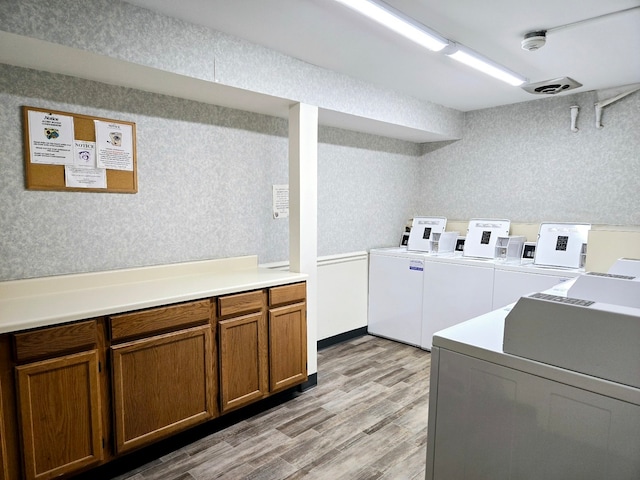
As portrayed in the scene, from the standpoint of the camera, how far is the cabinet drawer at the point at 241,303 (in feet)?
7.60

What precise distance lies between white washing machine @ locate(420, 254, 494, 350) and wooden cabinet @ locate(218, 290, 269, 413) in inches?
70.9

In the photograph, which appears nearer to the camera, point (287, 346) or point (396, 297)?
point (287, 346)

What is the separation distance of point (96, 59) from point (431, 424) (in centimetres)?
227

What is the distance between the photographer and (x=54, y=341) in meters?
1.74

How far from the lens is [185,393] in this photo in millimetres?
2180

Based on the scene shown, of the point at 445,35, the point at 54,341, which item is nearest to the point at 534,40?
the point at 445,35

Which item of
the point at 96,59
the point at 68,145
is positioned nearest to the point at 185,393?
the point at 68,145

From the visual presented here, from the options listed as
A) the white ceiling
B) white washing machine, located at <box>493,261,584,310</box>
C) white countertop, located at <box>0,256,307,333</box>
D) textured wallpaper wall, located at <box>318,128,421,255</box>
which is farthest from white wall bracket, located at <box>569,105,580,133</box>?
white countertop, located at <box>0,256,307,333</box>

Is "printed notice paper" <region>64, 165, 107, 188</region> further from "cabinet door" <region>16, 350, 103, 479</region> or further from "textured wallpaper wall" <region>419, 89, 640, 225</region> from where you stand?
"textured wallpaper wall" <region>419, 89, 640, 225</region>

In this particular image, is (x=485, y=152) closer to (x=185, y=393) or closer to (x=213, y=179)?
(x=213, y=179)

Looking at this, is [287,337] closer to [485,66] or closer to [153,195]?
[153,195]

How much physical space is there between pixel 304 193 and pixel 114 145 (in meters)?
1.23

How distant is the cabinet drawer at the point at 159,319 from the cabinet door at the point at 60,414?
16 cm

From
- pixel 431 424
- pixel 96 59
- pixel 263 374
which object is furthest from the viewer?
pixel 263 374
